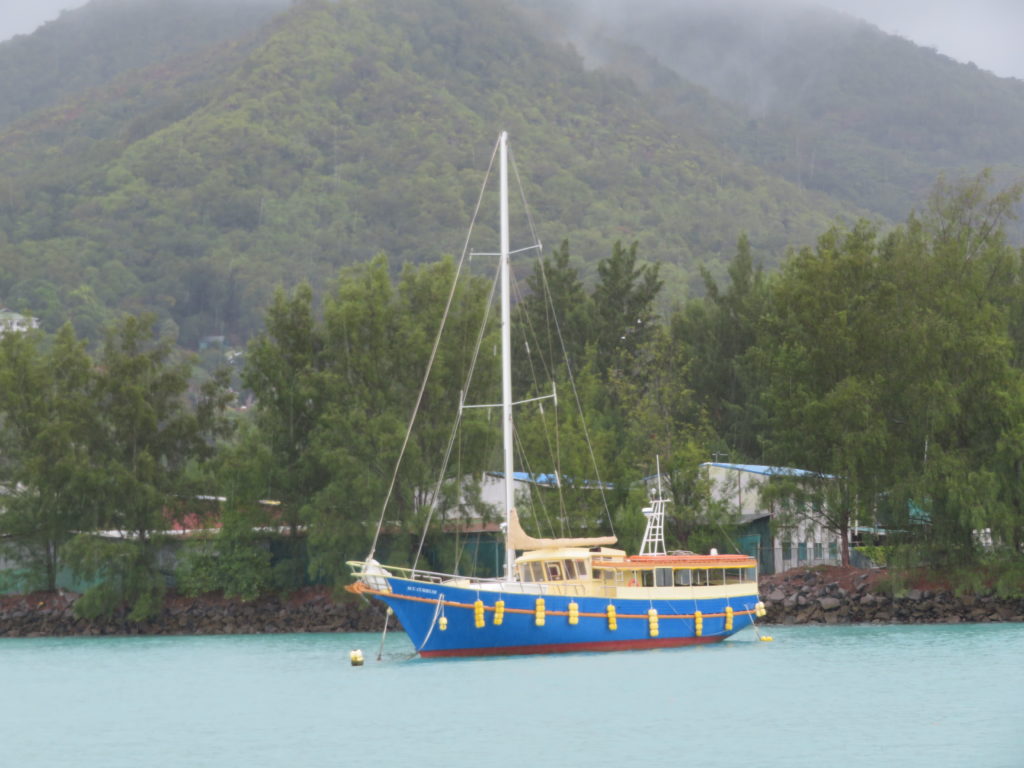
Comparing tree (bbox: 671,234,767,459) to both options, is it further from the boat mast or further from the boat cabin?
the boat mast

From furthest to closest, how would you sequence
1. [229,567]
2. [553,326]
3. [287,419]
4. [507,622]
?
1. [553,326]
2. [287,419]
3. [229,567]
4. [507,622]

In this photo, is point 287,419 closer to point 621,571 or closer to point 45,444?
point 45,444

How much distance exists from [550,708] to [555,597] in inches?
368

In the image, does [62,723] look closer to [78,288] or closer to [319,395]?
[319,395]

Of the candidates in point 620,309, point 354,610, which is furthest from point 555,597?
point 620,309

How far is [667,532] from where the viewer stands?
213 ft

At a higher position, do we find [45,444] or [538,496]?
[45,444]

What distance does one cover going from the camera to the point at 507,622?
136 ft

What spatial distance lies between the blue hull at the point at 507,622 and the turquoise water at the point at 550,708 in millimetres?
607

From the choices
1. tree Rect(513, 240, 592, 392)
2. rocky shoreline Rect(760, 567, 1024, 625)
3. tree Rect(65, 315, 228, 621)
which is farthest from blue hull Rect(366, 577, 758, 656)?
tree Rect(513, 240, 592, 392)

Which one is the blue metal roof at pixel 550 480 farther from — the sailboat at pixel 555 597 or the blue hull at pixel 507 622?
the blue hull at pixel 507 622

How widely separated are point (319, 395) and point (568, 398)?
1482 centimetres

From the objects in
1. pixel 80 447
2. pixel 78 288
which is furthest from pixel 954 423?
pixel 78 288

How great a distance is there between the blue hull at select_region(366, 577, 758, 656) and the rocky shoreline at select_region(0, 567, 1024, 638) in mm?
15854
